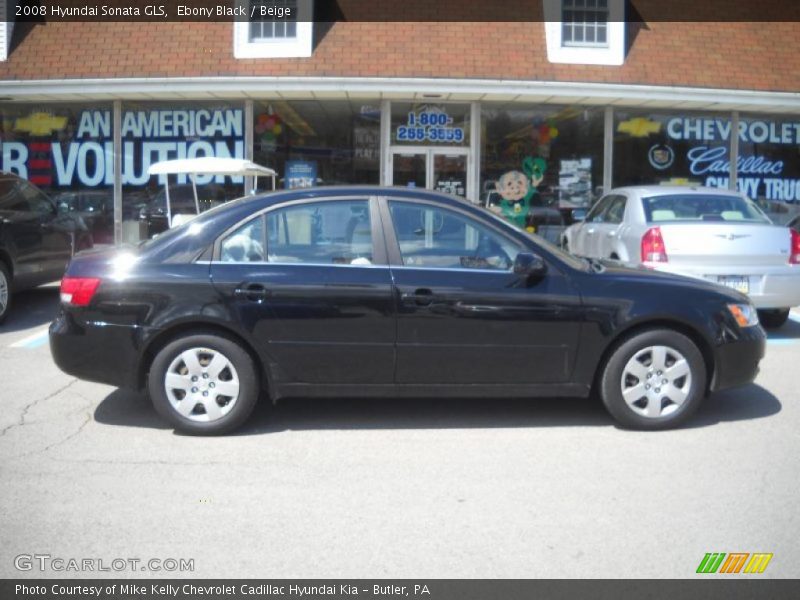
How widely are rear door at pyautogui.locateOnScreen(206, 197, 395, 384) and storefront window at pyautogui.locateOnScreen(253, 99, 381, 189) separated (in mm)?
8897

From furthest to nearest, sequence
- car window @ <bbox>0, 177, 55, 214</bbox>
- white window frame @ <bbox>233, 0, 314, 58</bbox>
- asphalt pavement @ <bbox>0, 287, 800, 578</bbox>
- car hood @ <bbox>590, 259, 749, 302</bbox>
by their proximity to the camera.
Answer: white window frame @ <bbox>233, 0, 314, 58</bbox>, car window @ <bbox>0, 177, 55, 214</bbox>, car hood @ <bbox>590, 259, 749, 302</bbox>, asphalt pavement @ <bbox>0, 287, 800, 578</bbox>

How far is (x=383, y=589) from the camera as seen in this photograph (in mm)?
3520

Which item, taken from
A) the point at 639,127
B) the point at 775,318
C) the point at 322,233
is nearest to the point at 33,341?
the point at 322,233

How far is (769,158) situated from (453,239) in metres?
11.6

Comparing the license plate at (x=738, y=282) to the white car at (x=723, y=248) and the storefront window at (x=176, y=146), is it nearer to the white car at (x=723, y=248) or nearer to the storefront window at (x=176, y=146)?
the white car at (x=723, y=248)

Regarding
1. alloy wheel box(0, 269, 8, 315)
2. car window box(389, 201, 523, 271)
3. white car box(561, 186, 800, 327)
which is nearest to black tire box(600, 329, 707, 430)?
car window box(389, 201, 523, 271)

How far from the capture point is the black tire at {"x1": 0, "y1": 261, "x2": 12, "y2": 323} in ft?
30.6

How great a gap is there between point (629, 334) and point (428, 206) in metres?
1.59

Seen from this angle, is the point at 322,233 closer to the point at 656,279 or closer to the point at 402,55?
the point at 656,279

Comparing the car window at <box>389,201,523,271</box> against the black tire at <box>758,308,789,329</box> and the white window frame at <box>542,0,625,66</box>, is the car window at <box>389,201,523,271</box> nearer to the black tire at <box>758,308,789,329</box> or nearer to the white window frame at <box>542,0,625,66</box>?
the black tire at <box>758,308,789,329</box>

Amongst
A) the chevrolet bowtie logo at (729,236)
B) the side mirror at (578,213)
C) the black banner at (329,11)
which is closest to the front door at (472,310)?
the chevrolet bowtie logo at (729,236)

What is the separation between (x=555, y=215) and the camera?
14812 millimetres

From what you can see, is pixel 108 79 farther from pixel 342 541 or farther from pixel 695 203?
pixel 342 541

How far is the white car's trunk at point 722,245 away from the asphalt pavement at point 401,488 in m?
2.07
